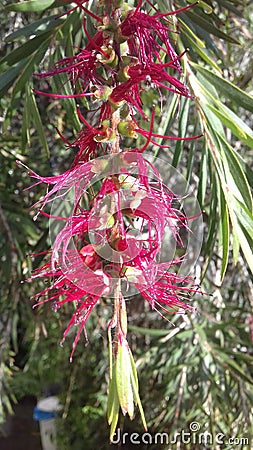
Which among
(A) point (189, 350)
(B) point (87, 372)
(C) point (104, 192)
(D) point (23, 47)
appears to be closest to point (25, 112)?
(D) point (23, 47)

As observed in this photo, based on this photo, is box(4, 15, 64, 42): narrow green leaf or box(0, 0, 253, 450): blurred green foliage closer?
box(0, 0, 253, 450): blurred green foliage

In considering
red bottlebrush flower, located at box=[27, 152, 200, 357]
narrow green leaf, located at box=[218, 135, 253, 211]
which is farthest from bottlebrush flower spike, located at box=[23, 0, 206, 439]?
narrow green leaf, located at box=[218, 135, 253, 211]

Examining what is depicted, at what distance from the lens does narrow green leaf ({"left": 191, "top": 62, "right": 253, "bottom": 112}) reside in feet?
1.89

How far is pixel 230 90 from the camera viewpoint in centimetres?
59

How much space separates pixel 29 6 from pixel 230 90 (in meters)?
0.20

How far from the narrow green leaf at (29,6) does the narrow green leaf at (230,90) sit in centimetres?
16

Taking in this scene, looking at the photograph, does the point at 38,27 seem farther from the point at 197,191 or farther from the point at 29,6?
the point at 197,191

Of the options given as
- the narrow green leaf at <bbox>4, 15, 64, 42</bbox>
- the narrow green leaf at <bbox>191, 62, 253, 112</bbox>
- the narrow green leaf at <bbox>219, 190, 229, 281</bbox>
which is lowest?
the narrow green leaf at <bbox>219, 190, 229, 281</bbox>

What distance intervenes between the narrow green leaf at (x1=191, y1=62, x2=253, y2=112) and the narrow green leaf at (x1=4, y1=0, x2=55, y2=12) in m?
0.16

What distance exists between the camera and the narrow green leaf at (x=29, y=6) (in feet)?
1.98

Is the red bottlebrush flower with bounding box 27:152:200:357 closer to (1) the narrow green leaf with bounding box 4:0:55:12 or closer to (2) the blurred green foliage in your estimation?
(2) the blurred green foliage

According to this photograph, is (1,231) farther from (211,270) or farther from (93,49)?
(93,49)

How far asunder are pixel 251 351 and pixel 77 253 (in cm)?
104

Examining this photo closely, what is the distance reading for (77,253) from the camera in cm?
42
